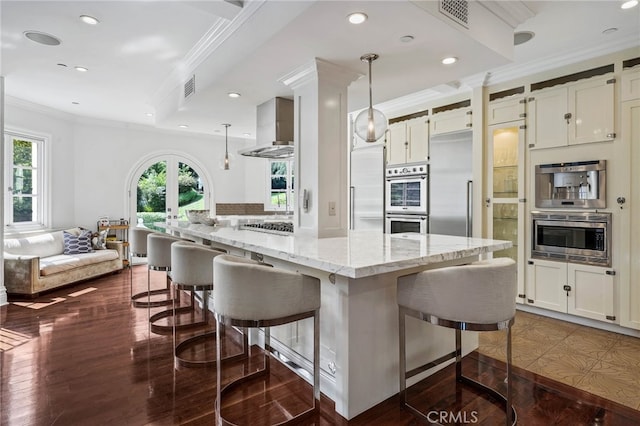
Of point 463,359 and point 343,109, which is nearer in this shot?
point 463,359

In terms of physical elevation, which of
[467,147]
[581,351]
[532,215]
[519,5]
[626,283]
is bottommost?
[581,351]

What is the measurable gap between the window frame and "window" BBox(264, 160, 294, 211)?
12.5 feet

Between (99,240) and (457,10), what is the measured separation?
234 inches

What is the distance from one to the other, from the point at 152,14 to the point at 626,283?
178 inches

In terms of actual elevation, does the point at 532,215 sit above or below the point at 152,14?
below

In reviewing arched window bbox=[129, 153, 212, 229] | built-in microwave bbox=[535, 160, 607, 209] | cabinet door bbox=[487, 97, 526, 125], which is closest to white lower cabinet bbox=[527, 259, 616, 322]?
built-in microwave bbox=[535, 160, 607, 209]

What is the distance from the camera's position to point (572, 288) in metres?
3.41

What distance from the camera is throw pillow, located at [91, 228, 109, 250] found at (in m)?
5.62

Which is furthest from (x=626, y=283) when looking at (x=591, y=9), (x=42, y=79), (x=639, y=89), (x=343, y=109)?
(x=42, y=79)

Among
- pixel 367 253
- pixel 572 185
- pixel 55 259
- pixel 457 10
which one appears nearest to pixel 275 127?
pixel 457 10

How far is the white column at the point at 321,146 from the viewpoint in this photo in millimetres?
2734

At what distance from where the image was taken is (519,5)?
243 centimetres

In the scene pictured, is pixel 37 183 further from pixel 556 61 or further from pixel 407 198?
pixel 556 61

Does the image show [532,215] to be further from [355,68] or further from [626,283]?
[355,68]
